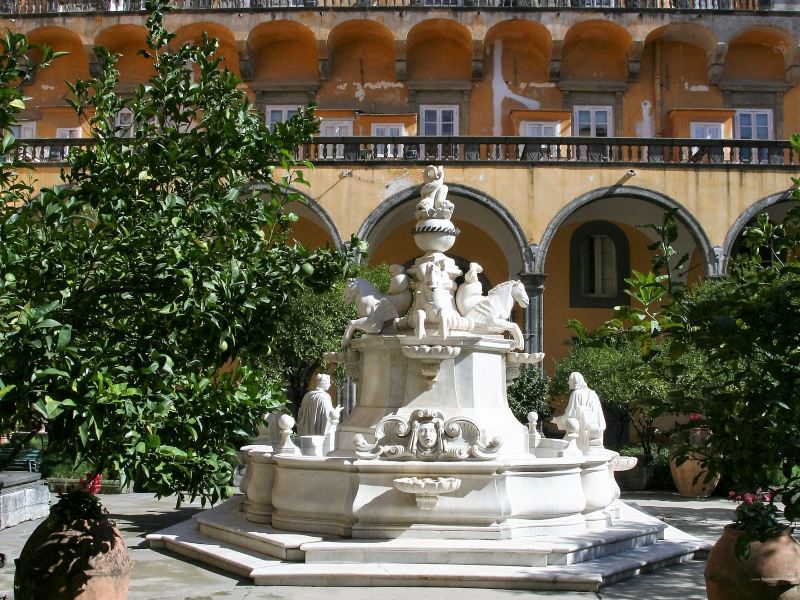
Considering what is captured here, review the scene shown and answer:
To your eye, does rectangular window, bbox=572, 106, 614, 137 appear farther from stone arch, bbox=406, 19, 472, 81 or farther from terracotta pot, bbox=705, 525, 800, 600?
terracotta pot, bbox=705, 525, 800, 600

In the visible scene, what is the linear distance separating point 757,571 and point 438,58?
25366mm

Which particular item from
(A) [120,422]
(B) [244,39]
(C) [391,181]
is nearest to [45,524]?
(A) [120,422]

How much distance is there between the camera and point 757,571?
234 inches

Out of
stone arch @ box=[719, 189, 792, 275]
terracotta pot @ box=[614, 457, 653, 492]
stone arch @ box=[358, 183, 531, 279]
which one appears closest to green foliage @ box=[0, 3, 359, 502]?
terracotta pot @ box=[614, 457, 653, 492]

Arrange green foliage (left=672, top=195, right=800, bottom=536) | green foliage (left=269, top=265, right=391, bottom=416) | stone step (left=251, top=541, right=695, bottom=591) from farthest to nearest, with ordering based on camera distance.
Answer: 1. green foliage (left=269, top=265, right=391, bottom=416)
2. stone step (left=251, top=541, right=695, bottom=591)
3. green foliage (left=672, top=195, right=800, bottom=536)

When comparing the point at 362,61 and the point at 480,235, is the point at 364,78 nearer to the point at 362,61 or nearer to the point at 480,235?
the point at 362,61

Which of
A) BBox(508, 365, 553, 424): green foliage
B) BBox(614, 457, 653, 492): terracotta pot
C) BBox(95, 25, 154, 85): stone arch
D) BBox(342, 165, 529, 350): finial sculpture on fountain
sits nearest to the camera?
BBox(342, 165, 529, 350): finial sculpture on fountain

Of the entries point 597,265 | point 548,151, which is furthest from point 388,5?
point 597,265

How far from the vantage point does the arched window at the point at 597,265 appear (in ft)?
93.8

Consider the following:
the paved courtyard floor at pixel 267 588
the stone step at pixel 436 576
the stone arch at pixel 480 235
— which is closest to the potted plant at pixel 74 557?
the paved courtyard floor at pixel 267 588

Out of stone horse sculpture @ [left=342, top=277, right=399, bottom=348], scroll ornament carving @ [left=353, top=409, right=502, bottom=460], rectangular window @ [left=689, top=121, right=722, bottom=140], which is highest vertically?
rectangular window @ [left=689, top=121, right=722, bottom=140]

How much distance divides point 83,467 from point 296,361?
4.98 m

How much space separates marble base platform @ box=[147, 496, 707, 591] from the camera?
7270 mm

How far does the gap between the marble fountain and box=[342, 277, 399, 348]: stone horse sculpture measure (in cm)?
1
